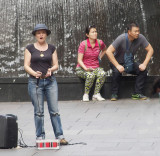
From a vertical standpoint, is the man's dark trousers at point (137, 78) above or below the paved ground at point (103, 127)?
above

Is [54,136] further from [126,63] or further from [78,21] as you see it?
[78,21]

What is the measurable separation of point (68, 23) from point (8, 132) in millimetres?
6583

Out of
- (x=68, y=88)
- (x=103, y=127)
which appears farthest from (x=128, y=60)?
(x=103, y=127)

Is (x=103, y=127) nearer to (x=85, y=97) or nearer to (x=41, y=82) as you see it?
(x=41, y=82)

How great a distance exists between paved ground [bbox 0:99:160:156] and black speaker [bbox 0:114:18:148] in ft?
0.36

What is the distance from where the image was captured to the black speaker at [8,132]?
23.2 feet

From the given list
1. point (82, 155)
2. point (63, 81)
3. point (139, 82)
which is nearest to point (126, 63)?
point (139, 82)

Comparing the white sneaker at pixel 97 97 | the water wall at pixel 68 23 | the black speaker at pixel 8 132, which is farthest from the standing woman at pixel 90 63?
the black speaker at pixel 8 132

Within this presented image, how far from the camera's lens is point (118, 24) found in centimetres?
1327

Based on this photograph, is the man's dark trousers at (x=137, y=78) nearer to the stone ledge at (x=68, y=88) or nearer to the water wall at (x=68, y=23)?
the stone ledge at (x=68, y=88)

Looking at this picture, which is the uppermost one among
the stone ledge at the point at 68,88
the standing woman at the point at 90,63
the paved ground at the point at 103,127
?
the standing woman at the point at 90,63

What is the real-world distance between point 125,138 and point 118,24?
6.18 m

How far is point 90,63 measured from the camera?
37.8 feet

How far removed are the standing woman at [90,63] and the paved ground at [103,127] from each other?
34 centimetres
